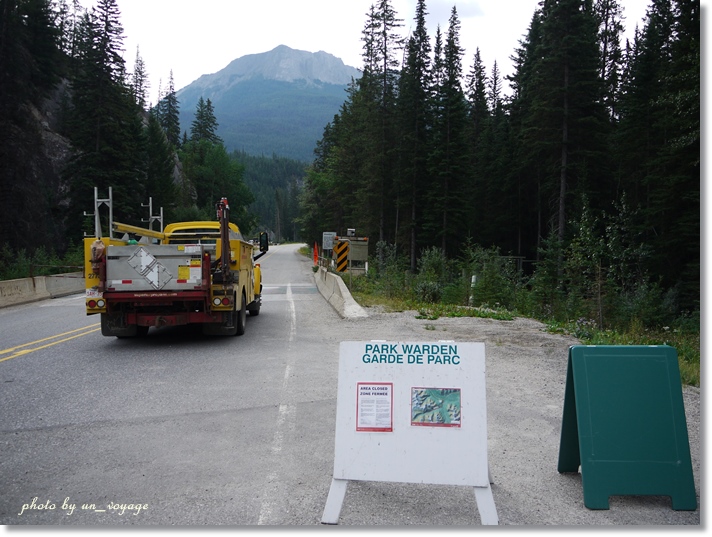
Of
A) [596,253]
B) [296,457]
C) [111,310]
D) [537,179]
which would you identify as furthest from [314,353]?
[537,179]

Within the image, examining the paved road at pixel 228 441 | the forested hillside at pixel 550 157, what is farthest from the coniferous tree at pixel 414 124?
the paved road at pixel 228 441

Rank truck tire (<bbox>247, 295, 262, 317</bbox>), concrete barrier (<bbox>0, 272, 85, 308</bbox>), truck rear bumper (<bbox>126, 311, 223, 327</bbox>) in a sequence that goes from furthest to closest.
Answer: concrete barrier (<bbox>0, 272, 85, 308</bbox>) < truck tire (<bbox>247, 295, 262, 317</bbox>) < truck rear bumper (<bbox>126, 311, 223, 327</bbox>)

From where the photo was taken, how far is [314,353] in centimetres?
1039

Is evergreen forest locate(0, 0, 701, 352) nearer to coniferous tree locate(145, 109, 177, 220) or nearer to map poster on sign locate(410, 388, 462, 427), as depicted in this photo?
coniferous tree locate(145, 109, 177, 220)

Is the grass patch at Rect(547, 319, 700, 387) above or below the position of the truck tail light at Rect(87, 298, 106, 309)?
below

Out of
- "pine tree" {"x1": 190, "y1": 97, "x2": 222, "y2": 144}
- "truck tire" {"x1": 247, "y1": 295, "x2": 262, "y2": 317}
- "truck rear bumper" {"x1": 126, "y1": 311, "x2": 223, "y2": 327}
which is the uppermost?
"pine tree" {"x1": 190, "y1": 97, "x2": 222, "y2": 144}

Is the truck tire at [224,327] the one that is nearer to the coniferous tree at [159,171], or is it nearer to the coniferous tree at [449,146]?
the coniferous tree at [449,146]

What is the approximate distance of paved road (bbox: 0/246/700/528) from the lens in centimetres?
411

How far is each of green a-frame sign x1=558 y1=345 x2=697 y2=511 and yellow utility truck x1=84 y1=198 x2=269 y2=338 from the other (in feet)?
25.7

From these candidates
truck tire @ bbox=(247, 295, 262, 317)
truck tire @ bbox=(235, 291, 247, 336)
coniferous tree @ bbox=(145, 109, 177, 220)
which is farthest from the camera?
coniferous tree @ bbox=(145, 109, 177, 220)

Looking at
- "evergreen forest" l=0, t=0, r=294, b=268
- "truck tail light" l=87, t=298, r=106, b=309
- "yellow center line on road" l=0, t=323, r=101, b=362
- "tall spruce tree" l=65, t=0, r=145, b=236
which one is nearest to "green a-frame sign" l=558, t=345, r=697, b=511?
"truck tail light" l=87, t=298, r=106, b=309

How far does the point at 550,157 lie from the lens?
130ft

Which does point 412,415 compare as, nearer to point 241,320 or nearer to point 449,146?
point 241,320

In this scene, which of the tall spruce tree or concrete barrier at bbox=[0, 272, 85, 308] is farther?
the tall spruce tree
